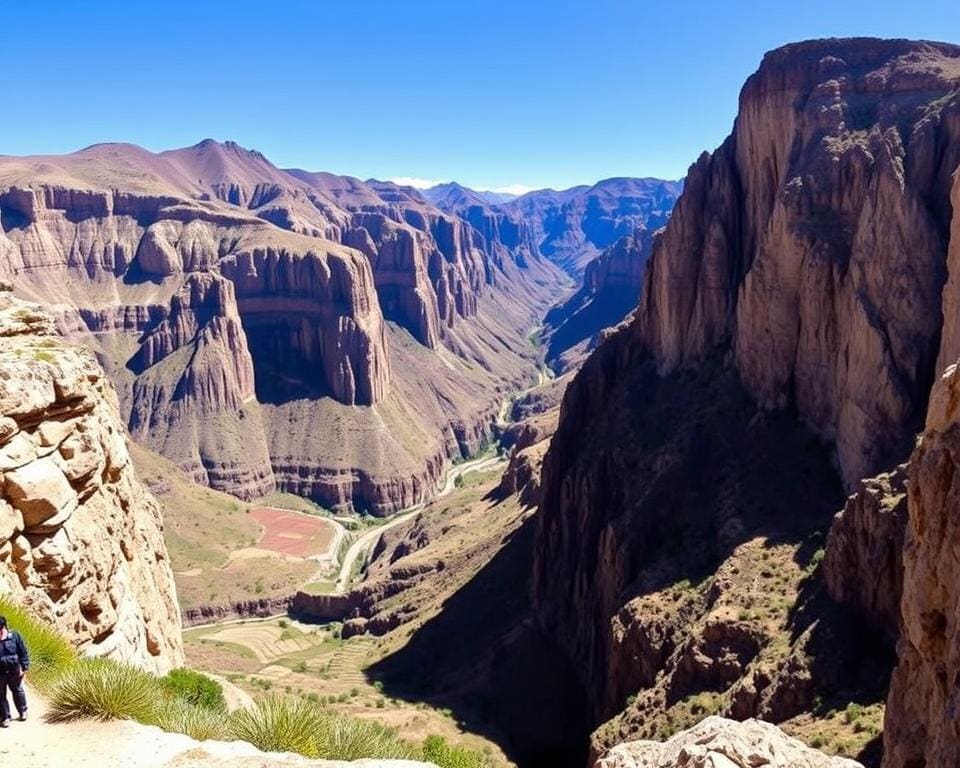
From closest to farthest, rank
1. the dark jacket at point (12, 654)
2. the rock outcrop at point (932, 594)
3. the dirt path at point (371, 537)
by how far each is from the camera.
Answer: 1. the dark jacket at point (12, 654)
2. the rock outcrop at point (932, 594)
3. the dirt path at point (371, 537)

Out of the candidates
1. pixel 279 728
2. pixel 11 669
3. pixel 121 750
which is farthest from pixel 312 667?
pixel 121 750

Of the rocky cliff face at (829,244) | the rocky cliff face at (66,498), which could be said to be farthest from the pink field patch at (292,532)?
the rocky cliff face at (66,498)

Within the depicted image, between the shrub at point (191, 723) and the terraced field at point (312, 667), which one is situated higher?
Answer: the shrub at point (191, 723)

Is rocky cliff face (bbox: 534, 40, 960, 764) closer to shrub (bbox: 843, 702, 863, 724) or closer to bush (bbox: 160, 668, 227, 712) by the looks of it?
shrub (bbox: 843, 702, 863, 724)

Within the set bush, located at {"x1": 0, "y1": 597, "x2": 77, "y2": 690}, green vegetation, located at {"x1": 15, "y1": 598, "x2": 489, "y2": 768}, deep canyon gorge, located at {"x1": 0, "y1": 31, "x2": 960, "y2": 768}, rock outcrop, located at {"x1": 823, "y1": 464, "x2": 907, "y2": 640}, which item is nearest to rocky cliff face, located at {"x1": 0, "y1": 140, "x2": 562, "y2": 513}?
deep canyon gorge, located at {"x1": 0, "y1": 31, "x2": 960, "y2": 768}

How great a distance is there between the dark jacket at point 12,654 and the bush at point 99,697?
99 centimetres

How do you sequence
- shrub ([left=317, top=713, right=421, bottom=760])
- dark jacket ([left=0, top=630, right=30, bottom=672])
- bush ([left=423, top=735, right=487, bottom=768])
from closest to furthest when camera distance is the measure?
dark jacket ([left=0, top=630, right=30, bottom=672]) < shrub ([left=317, top=713, right=421, bottom=760]) < bush ([left=423, top=735, right=487, bottom=768])

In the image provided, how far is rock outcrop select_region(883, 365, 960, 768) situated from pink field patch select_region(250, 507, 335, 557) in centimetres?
11925

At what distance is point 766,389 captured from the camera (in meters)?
60.6

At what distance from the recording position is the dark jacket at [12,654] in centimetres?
1541

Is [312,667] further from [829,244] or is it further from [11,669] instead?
[11,669]

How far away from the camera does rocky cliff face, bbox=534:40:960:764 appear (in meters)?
42.9

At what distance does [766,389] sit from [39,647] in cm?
5429

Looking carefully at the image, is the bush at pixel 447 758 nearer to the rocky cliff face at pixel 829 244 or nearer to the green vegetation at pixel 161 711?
the green vegetation at pixel 161 711
